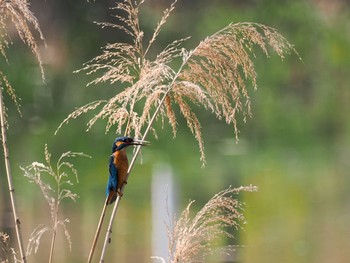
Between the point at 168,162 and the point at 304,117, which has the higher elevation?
the point at 304,117

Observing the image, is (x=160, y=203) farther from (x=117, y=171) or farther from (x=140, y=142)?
(x=140, y=142)

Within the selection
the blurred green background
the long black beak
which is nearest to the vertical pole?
the blurred green background

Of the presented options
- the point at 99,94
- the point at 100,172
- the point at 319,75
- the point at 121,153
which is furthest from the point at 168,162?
the point at 121,153

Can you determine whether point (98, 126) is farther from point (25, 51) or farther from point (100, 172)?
point (100, 172)

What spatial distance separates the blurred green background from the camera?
8.00 meters

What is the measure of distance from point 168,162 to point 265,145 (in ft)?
5.44

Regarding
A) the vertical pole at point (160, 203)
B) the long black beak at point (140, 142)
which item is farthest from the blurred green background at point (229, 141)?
the long black beak at point (140, 142)

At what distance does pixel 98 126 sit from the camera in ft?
41.9

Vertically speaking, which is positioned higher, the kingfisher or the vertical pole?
the vertical pole

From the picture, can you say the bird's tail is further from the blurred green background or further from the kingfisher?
the blurred green background

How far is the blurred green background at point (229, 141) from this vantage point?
800 centimetres

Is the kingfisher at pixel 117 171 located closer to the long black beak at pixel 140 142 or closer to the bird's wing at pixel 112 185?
the bird's wing at pixel 112 185

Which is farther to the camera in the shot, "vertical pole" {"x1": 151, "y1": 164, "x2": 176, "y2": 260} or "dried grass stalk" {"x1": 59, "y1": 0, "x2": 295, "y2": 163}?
"vertical pole" {"x1": 151, "y1": 164, "x2": 176, "y2": 260}

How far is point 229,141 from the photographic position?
39.3ft
